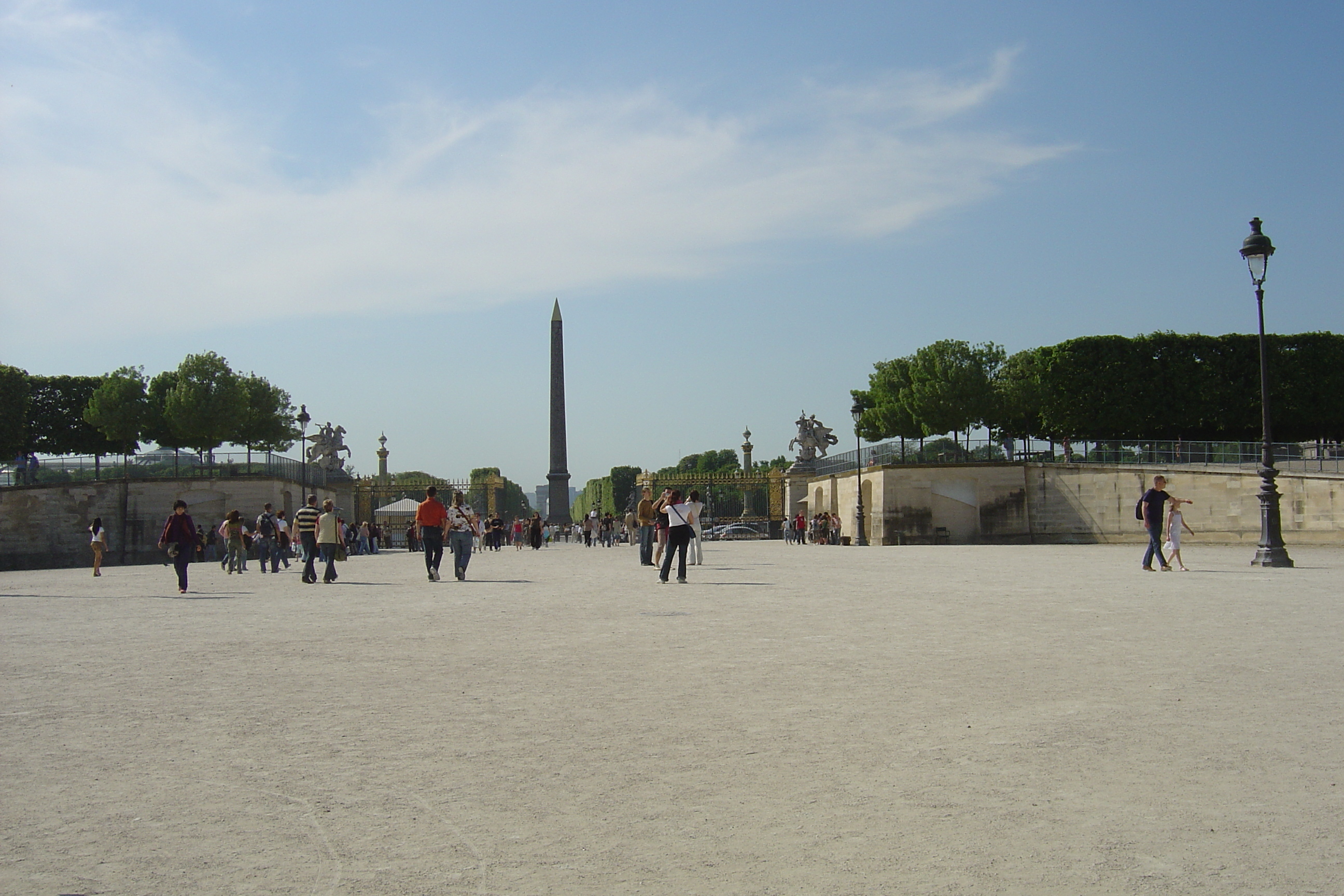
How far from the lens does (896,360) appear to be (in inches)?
2132

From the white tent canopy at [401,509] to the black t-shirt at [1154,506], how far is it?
37.7 m

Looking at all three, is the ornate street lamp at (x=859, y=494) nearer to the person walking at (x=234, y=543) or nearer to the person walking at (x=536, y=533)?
the person walking at (x=536, y=533)

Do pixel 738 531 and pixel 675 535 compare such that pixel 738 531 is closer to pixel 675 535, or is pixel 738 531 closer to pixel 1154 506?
pixel 1154 506

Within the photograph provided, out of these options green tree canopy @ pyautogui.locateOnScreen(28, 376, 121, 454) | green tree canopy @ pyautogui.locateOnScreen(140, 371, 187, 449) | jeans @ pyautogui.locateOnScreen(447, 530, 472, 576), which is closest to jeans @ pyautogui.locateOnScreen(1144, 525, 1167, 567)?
jeans @ pyautogui.locateOnScreen(447, 530, 472, 576)

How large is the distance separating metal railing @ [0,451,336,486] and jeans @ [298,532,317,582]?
19936 millimetres

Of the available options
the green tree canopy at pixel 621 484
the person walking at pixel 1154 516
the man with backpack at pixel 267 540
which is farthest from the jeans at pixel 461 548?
the green tree canopy at pixel 621 484

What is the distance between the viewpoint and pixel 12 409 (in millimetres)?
44562

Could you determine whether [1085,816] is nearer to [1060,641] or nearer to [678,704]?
[678,704]

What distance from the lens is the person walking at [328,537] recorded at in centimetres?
1839

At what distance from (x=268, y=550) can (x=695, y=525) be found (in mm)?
8768

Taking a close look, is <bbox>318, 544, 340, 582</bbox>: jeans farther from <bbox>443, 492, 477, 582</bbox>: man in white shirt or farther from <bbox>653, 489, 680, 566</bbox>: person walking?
<bbox>653, 489, 680, 566</bbox>: person walking

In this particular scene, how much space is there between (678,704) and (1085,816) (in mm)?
2576

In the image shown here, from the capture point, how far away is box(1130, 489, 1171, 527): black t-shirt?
1672cm

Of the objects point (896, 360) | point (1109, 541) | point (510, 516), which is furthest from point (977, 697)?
point (510, 516)
